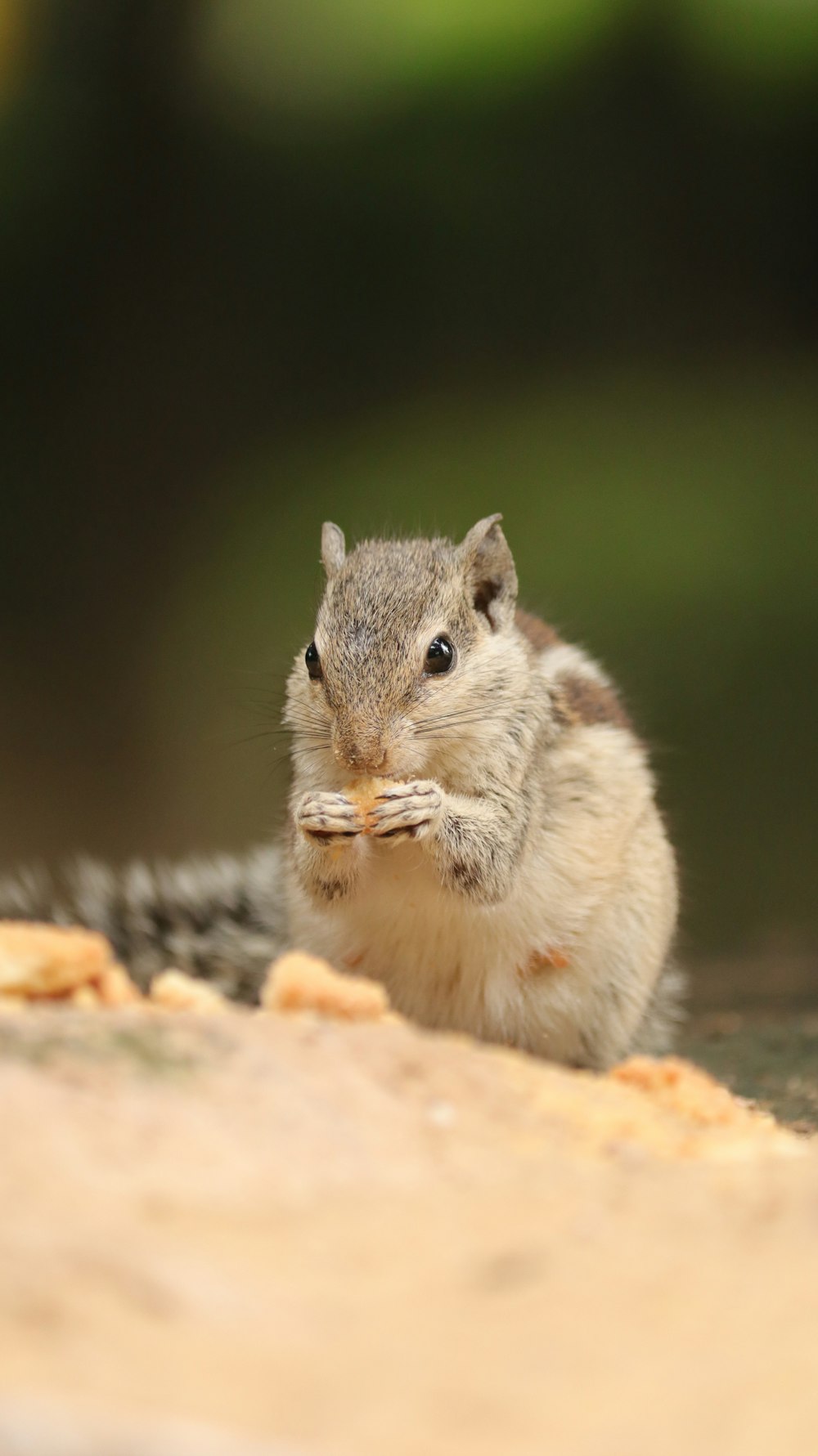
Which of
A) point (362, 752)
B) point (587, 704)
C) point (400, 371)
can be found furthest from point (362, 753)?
point (400, 371)

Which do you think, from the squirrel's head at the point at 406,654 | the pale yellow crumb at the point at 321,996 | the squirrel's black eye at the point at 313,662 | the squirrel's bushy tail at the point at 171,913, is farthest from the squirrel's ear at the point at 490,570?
the pale yellow crumb at the point at 321,996

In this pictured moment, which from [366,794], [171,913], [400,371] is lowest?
[171,913]

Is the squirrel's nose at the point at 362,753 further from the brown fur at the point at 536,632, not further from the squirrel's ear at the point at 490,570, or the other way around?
the brown fur at the point at 536,632

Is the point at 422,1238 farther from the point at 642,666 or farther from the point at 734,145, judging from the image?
the point at 734,145

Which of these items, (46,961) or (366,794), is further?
(366,794)

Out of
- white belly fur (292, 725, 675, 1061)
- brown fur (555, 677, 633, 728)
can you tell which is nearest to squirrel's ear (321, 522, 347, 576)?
brown fur (555, 677, 633, 728)

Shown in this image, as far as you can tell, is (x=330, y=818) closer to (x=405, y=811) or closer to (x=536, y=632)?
(x=405, y=811)

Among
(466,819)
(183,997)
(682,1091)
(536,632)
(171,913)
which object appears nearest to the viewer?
(183,997)
